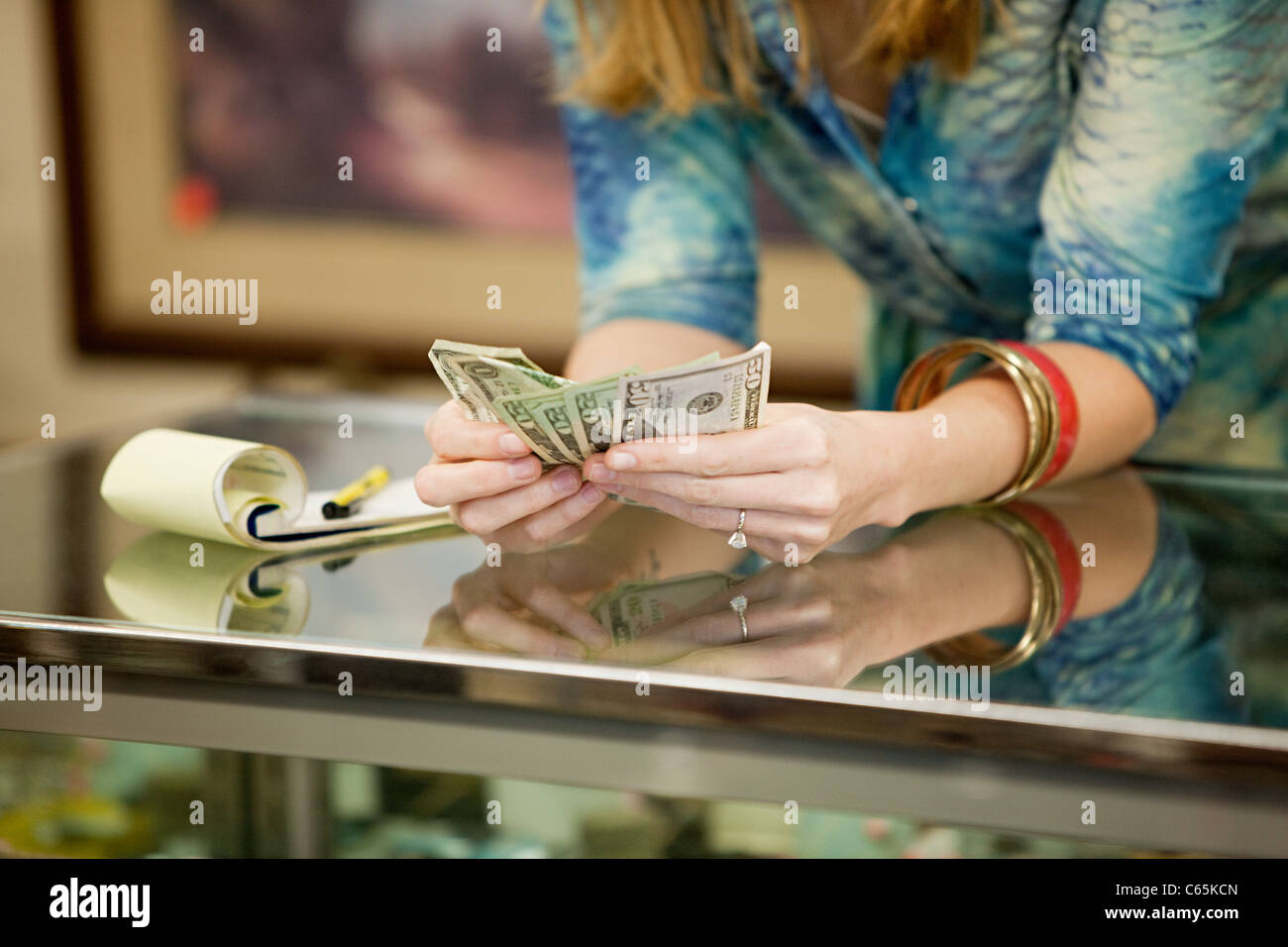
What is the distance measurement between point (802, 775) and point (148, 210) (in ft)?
9.79

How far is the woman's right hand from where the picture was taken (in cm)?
88

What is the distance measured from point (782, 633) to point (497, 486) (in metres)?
0.24

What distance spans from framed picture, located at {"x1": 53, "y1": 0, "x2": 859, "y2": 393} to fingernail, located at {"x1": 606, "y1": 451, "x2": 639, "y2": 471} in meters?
2.10

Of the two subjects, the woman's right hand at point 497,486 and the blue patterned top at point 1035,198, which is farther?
the blue patterned top at point 1035,198

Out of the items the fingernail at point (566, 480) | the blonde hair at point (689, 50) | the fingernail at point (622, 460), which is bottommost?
the fingernail at point (566, 480)

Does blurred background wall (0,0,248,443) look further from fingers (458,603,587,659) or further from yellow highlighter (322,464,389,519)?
fingers (458,603,587,659)

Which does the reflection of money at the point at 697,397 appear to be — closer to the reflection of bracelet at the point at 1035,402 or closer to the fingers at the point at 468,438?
the fingers at the point at 468,438

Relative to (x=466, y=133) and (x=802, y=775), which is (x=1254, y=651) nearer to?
(x=802, y=775)

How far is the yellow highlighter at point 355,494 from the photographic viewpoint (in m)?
0.97

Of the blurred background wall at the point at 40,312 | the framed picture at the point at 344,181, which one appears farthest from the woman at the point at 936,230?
the blurred background wall at the point at 40,312

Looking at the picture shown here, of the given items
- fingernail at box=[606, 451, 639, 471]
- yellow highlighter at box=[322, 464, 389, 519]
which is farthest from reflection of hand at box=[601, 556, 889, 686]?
yellow highlighter at box=[322, 464, 389, 519]

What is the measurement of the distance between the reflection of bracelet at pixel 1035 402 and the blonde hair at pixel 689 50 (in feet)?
0.94

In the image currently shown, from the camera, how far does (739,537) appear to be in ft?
2.96
